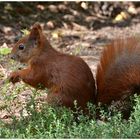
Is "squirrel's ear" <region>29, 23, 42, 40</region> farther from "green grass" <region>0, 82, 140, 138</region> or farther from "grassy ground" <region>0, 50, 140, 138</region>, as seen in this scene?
"green grass" <region>0, 82, 140, 138</region>

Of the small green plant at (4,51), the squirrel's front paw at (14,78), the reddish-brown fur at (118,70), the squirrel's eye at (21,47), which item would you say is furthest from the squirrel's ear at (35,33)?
the small green plant at (4,51)

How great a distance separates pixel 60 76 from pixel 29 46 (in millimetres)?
608

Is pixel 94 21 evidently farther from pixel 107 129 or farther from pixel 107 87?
pixel 107 129

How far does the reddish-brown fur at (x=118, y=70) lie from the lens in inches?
210

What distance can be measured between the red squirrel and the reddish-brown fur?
0.13m

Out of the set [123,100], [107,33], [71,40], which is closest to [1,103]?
[123,100]

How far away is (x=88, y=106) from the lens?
17.1 feet

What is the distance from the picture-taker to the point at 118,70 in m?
5.40

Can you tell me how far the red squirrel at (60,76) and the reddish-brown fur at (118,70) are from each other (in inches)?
4.9

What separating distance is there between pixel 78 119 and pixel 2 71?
1.78 m

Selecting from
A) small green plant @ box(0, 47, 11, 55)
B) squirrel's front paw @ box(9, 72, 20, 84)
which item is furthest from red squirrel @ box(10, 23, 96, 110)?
small green plant @ box(0, 47, 11, 55)

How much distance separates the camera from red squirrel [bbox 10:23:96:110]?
5.34 meters

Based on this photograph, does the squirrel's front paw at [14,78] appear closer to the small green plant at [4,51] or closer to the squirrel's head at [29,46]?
the squirrel's head at [29,46]

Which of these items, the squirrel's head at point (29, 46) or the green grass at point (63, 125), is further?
the squirrel's head at point (29, 46)
